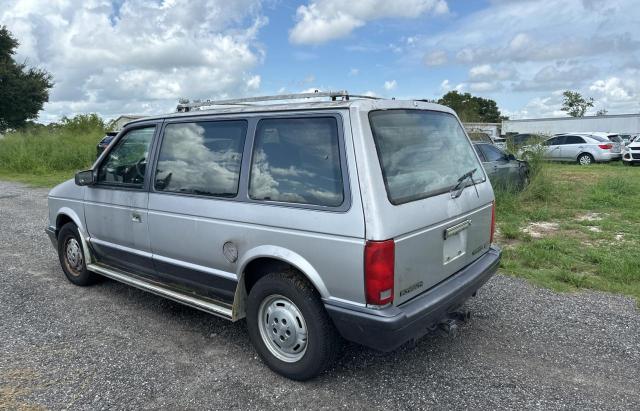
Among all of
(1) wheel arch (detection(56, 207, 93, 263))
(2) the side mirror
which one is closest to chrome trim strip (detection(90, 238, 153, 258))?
(1) wheel arch (detection(56, 207, 93, 263))

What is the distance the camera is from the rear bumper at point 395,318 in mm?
2820

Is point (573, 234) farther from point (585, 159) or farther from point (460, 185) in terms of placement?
point (585, 159)

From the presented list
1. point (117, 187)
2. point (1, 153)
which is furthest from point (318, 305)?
point (1, 153)

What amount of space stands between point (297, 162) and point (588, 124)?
37819mm

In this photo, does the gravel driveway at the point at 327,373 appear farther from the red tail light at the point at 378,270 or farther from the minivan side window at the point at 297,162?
the minivan side window at the point at 297,162

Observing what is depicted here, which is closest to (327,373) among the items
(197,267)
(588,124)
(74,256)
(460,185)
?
(197,267)

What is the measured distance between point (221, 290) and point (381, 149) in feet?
5.44

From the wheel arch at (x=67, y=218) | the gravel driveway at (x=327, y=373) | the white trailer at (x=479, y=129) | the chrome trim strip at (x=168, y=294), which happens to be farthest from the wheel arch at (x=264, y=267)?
the white trailer at (x=479, y=129)

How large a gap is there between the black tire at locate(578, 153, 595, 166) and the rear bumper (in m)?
20.8

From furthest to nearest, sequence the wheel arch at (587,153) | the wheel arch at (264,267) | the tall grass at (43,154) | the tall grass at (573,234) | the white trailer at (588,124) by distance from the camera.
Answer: the white trailer at (588,124) → the wheel arch at (587,153) → the tall grass at (43,154) → the tall grass at (573,234) → the wheel arch at (264,267)

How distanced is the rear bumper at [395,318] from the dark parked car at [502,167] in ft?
22.8

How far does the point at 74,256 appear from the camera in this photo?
5246 millimetres

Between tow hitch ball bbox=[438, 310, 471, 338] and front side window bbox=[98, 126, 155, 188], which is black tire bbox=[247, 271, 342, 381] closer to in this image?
tow hitch ball bbox=[438, 310, 471, 338]

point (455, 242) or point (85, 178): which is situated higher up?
point (85, 178)
